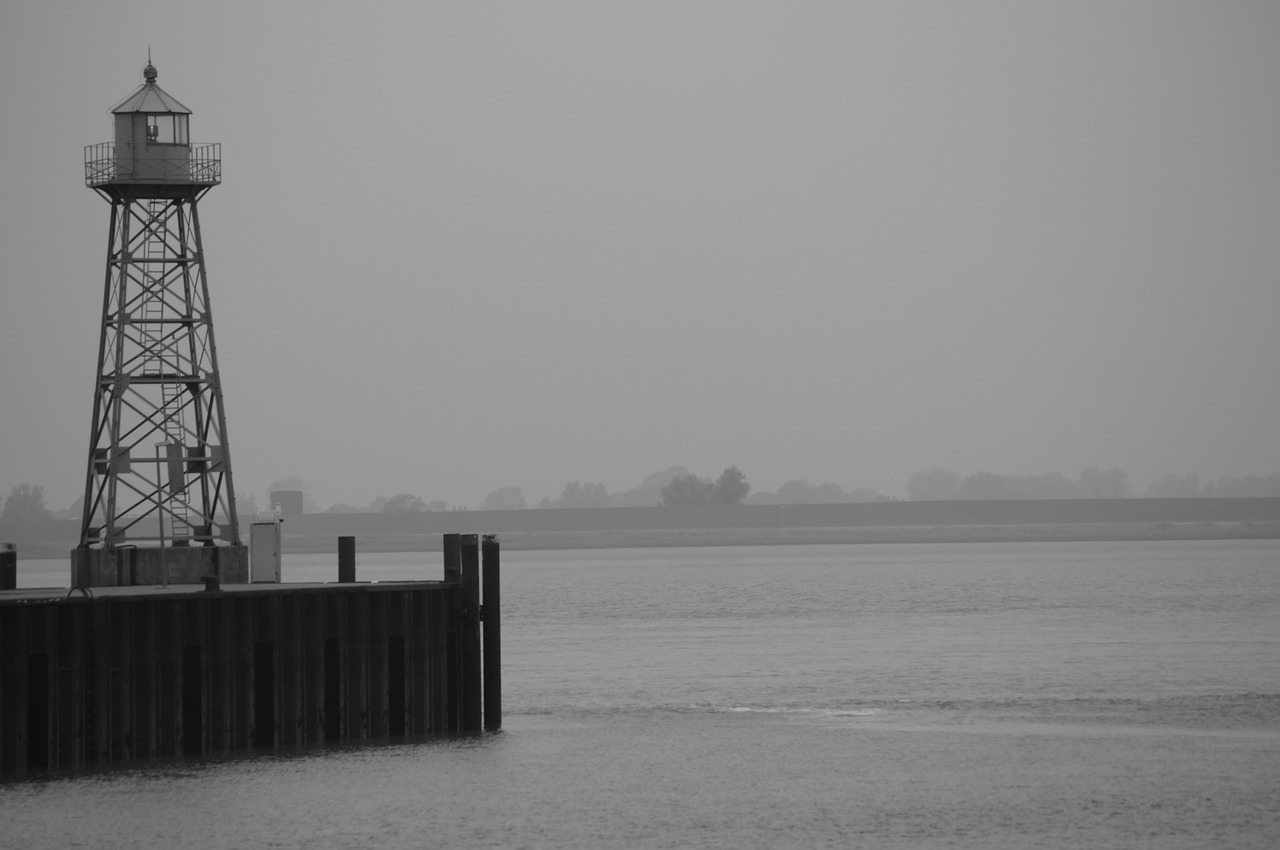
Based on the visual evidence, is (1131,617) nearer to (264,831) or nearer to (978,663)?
(978,663)

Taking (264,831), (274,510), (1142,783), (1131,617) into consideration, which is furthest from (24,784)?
(1131,617)

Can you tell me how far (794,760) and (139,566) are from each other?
14.3 m

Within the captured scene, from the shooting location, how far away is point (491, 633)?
35.4 metres

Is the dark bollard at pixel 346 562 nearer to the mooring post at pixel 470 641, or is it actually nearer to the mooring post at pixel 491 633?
the mooring post at pixel 491 633

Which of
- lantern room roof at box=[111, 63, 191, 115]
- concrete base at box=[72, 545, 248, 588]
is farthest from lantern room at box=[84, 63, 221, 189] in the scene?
concrete base at box=[72, 545, 248, 588]

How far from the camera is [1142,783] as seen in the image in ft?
108

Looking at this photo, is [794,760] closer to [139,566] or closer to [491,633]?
[491,633]

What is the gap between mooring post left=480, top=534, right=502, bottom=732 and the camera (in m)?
35.4

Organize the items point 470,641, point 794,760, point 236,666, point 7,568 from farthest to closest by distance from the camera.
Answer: point 7,568
point 794,760
point 470,641
point 236,666

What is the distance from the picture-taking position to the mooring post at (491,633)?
116 ft

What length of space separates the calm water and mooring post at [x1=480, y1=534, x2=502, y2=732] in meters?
0.74

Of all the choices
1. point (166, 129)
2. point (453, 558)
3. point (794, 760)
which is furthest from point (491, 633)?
point (166, 129)

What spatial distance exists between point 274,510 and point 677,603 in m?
49.5

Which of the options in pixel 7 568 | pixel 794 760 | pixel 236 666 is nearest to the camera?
pixel 236 666
